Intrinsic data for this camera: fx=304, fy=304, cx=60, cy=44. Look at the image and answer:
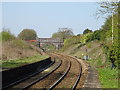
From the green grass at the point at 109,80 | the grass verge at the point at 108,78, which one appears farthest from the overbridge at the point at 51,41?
the green grass at the point at 109,80

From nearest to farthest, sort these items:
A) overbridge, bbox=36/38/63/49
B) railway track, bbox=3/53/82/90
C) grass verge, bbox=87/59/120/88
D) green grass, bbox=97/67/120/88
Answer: green grass, bbox=97/67/120/88 < grass verge, bbox=87/59/120/88 < railway track, bbox=3/53/82/90 < overbridge, bbox=36/38/63/49

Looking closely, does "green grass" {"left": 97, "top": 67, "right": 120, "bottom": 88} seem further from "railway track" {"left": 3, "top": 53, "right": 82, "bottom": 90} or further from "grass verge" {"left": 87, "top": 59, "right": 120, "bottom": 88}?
"railway track" {"left": 3, "top": 53, "right": 82, "bottom": 90}

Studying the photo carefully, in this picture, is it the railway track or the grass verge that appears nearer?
the grass verge

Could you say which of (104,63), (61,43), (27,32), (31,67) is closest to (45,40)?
(61,43)

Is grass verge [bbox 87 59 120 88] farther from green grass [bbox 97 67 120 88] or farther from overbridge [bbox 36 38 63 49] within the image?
overbridge [bbox 36 38 63 49]


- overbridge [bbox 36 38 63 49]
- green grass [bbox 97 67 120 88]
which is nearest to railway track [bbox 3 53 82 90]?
green grass [bbox 97 67 120 88]

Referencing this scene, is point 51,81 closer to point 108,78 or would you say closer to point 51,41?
point 108,78

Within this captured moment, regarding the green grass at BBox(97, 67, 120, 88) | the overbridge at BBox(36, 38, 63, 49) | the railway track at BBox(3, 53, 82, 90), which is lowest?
the railway track at BBox(3, 53, 82, 90)

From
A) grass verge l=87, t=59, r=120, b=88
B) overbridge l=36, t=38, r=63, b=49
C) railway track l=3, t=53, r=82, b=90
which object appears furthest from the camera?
overbridge l=36, t=38, r=63, b=49

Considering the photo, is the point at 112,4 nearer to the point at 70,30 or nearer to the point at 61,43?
the point at 61,43

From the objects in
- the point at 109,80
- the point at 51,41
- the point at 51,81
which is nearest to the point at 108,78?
the point at 109,80

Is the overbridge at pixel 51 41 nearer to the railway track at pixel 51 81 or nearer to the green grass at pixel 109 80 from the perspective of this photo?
the railway track at pixel 51 81

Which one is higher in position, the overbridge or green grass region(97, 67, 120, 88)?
the overbridge

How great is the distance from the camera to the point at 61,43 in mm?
125000
